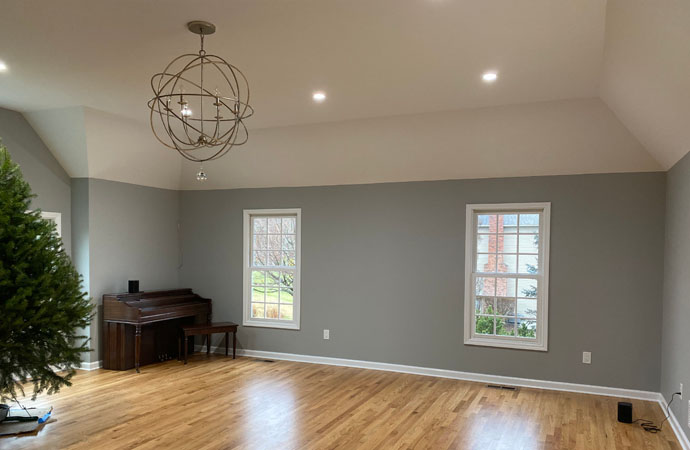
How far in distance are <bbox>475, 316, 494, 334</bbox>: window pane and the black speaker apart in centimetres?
163

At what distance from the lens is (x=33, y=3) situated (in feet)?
9.57

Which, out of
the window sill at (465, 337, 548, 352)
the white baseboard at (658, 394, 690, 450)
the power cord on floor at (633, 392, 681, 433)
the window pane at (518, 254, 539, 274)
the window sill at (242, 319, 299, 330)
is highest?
the window pane at (518, 254, 539, 274)

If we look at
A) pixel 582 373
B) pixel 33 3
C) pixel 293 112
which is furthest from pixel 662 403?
pixel 33 3

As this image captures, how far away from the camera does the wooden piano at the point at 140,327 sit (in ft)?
19.7

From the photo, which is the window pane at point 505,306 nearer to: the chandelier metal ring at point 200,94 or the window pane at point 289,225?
the window pane at point 289,225

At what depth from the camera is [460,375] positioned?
19.2 feet

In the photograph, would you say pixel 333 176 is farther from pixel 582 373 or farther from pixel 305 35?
pixel 582 373

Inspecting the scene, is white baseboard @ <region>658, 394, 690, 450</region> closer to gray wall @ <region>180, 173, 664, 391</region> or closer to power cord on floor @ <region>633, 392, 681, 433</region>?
power cord on floor @ <region>633, 392, 681, 433</region>

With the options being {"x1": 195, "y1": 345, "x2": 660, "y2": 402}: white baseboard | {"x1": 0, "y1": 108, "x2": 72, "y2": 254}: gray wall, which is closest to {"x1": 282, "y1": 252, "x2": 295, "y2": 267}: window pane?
{"x1": 195, "y1": 345, "x2": 660, "y2": 402}: white baseboard

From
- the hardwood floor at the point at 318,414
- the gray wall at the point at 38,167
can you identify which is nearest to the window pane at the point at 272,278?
the hardwood floor at the point at 318,414

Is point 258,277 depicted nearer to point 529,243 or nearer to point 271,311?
point 271,311

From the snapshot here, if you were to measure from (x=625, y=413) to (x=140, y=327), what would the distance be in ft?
16.8

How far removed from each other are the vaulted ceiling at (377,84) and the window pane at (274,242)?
0.73m

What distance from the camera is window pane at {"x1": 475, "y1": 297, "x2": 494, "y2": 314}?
19.3 feet
